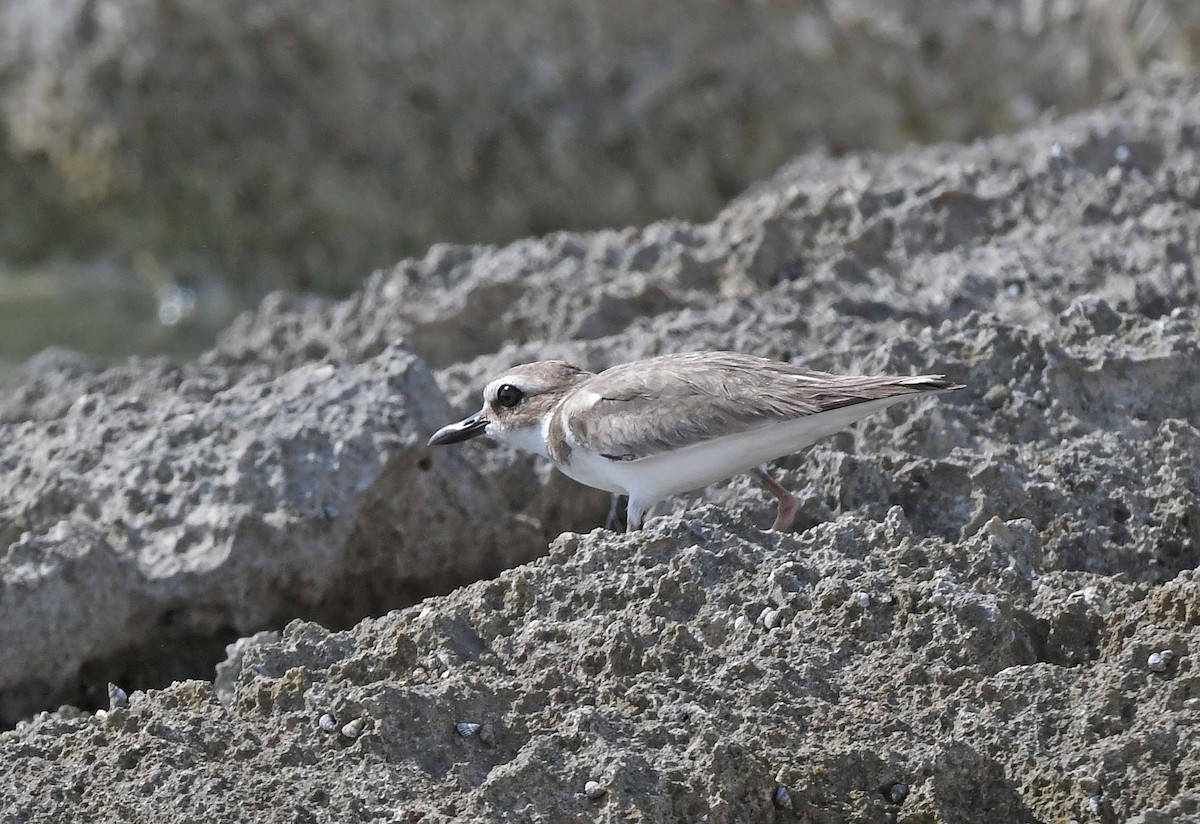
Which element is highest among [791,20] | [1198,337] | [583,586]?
[791,20]

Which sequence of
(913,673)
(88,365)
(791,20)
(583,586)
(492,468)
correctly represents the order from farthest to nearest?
(791,20), (88,365), (492,468), (583,586), (913,673)

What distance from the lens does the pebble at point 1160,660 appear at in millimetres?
3373

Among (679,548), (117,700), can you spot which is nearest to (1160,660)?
(679,548)

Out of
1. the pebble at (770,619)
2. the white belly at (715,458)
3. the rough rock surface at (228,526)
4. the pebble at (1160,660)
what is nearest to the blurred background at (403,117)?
the rough rock surface at (228,526)

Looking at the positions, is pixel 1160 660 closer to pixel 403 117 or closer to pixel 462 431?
pixel 462 431

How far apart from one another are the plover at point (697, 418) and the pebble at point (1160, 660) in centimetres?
103

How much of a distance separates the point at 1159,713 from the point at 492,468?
2.70 meters

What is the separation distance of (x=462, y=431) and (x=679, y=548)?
1297 millimetres

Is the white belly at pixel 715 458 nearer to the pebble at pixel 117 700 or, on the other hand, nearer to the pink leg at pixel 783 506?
the pink leg at pixel 783 506

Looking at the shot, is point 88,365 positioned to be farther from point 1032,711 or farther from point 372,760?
point 1032,711

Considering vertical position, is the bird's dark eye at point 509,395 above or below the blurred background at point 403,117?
below

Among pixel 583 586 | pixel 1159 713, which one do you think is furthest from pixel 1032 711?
pixel 583 586

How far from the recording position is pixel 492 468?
550cm

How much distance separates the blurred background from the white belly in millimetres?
6992
